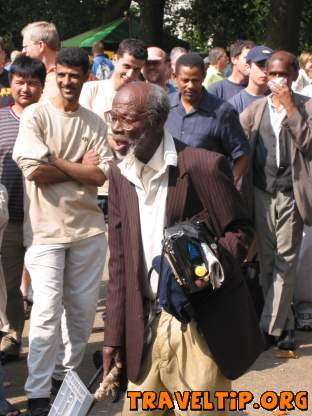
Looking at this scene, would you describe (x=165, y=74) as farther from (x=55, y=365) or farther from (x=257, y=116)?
(x=55, y=365)

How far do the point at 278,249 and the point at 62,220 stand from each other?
191cm

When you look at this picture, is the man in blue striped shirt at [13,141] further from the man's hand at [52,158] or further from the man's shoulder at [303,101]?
the man's shoulder at [303,101]

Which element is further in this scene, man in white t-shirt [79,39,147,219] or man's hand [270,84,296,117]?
man in white t-shirt [79,39,147,219]

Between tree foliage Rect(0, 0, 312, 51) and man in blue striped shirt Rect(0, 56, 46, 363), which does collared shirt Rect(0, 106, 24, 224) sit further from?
tree foliage Rect(0, 0, 312, 51)

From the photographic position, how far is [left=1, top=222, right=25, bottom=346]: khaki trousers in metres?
5.75

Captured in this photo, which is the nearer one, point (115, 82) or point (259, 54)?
point (115, 82)

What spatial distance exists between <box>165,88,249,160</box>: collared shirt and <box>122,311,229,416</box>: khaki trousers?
2568 mm

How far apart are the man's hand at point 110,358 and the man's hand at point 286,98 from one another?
290 cm

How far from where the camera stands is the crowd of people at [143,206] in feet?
11.3

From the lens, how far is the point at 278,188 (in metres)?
6.34

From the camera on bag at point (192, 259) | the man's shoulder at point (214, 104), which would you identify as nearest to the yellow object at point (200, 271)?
the camera on bag at point (192, 259)

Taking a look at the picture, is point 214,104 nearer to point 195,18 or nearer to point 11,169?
point 11,169

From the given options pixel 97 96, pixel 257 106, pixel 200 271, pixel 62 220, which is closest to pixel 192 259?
pixel 200 271

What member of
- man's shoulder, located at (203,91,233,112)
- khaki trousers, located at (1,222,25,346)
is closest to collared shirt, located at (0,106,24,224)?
khaki trousers, located at (1,222,25,346)
